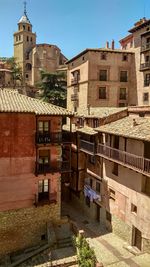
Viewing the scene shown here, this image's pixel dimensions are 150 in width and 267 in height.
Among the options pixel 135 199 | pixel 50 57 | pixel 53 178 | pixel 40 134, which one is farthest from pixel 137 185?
pixel 50 57

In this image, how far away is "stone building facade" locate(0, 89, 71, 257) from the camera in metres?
23.3

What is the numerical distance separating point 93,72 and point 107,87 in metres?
3.88

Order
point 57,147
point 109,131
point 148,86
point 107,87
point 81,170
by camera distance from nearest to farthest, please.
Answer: point 109,131 < point 57,147 < point 81,170 < point 148,86 < point 107,87

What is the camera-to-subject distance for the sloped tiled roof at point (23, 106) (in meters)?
22.8

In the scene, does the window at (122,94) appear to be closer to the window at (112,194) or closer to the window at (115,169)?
the window at (115,169)

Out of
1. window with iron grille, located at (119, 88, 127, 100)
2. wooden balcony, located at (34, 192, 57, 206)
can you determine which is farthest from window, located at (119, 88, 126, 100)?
wooden balcony, located at (34, 192, 57, 206)

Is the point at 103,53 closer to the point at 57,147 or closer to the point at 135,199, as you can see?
the point at 57,147

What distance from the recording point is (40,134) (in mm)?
24453

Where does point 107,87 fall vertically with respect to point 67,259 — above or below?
above

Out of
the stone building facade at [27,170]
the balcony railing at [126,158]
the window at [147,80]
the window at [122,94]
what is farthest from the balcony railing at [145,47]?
the stone building facade at [27,170]

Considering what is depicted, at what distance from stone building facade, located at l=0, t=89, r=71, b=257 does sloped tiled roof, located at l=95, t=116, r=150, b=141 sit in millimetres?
4631

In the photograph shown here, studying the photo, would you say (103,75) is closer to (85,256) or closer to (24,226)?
(24,226)

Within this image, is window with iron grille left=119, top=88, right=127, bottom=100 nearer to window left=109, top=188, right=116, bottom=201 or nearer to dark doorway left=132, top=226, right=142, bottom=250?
window left=109, top=188, right=116, bottom=201

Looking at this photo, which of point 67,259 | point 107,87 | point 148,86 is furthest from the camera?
point 107,87
